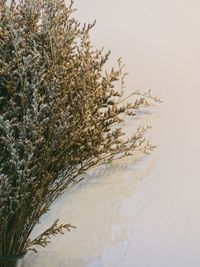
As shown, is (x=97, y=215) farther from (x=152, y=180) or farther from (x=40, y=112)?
(x=40, y=112)

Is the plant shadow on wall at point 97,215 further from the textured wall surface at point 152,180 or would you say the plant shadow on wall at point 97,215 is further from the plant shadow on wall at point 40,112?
the plant shadow on wall at point 40,112

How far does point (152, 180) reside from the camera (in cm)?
128

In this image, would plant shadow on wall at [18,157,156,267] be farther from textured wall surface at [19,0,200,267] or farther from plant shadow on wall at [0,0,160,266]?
plant shadow on wall at [0,0,160,266]

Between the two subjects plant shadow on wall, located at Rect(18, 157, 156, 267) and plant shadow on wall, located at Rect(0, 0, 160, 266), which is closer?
plant shadow on wall, located at Rect(0, 0, 160, 266)

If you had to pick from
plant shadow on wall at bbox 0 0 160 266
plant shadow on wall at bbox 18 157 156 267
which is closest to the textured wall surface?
plant shadow on wall at bbox 18 157 156 267

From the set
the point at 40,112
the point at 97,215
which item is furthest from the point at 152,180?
the point at 40,112

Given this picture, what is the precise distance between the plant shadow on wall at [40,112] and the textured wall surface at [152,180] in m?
0.17

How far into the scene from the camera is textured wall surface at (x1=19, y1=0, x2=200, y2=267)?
49.6 inches

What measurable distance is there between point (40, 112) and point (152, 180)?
0.42m

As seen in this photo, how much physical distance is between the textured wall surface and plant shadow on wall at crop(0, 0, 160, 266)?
0.17 meters

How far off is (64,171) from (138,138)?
217 mm

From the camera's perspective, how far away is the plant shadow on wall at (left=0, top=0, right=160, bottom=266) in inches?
40.3

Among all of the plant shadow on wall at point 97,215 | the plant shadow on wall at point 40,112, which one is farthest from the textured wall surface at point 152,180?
the plant shadow on wall at point 40,112

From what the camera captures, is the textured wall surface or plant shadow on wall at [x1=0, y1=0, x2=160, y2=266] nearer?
plant shadow on wall at [x1=0, y1=0, x2=160, y2=266]
